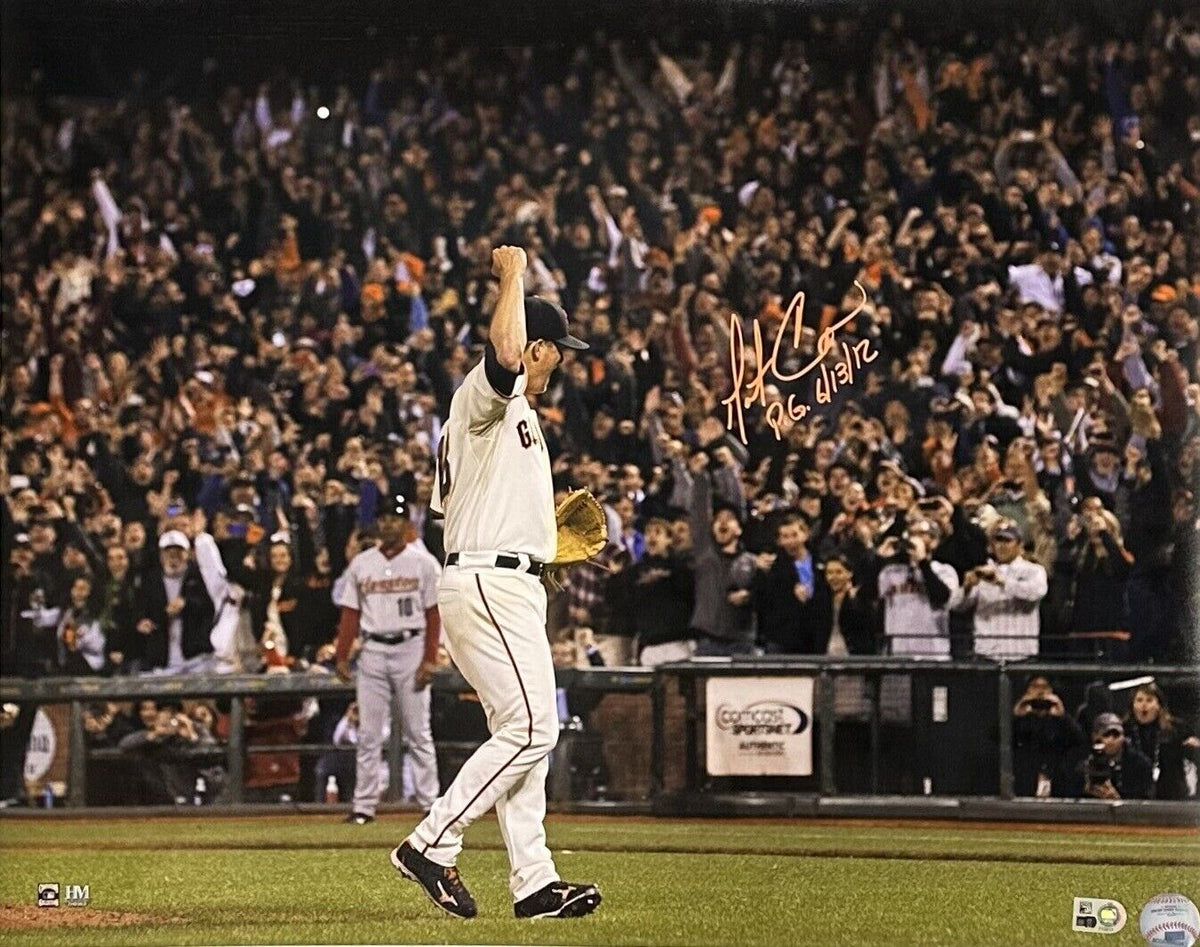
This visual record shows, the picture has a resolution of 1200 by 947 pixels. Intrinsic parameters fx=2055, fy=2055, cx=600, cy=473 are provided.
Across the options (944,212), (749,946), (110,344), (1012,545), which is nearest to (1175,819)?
(1012,545)

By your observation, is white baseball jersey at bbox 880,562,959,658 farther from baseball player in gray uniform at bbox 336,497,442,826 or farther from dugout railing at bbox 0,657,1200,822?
baseball player in gray uniform at bbox 336,497,442,826

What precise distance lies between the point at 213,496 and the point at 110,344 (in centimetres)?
74

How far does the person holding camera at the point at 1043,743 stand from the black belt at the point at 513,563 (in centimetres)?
233

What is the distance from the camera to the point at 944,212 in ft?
25.4

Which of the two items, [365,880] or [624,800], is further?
[624,800]

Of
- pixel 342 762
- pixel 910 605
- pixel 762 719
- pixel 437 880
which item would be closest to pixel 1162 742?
pixel 910 605

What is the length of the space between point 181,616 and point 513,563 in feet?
8.76

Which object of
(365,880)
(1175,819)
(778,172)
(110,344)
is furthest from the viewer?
(110,344)

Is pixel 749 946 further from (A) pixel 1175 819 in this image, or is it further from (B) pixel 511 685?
(A) pixel 1175 819

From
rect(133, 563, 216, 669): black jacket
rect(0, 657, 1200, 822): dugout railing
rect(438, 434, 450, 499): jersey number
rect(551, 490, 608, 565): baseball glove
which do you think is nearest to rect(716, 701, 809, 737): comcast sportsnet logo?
rect(0, 657, 1200, 822): dugout railing

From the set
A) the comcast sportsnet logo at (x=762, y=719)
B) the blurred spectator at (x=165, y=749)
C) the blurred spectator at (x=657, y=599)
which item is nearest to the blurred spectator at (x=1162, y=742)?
the comcast sportsnet logo at (x=762, y=719)

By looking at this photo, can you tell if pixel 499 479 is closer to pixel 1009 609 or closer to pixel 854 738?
Answer: pixel 854 738

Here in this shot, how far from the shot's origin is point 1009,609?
7871 mm

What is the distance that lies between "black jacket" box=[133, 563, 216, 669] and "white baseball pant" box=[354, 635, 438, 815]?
71 centimetres
